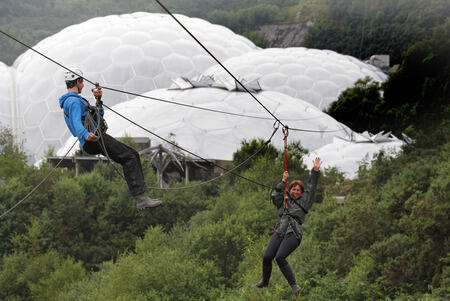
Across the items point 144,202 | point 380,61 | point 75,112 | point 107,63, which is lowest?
point 380,61

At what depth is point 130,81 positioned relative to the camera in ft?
213

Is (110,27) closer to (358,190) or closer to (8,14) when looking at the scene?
(358,190)

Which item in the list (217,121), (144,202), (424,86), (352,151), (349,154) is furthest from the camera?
(217,121)

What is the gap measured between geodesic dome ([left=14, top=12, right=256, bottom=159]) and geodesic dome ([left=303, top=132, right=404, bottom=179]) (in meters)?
27.9

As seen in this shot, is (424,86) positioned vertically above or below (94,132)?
below

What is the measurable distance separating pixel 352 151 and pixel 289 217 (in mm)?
31013

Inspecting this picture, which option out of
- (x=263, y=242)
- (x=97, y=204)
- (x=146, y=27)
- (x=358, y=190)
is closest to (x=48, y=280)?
(x=97, y=204)

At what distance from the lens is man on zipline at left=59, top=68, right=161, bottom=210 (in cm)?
785

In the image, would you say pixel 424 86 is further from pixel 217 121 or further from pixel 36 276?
pixel 217 121

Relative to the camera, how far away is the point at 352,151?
131ft

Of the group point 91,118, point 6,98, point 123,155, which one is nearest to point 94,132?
point 91,118

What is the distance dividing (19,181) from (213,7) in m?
104

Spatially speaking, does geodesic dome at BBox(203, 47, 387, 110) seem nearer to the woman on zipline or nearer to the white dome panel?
the white dome panel

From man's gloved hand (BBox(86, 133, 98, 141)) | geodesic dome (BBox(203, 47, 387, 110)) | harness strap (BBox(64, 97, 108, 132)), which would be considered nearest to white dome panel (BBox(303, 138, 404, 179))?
geodesic dome (BBox(203, 47, 387, 110))
